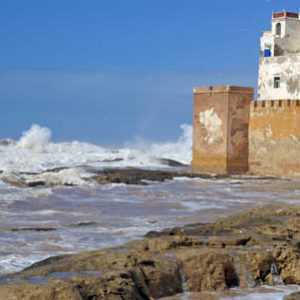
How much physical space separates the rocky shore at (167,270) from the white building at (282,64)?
2360 centimetres

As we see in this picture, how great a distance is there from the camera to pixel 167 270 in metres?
6.97

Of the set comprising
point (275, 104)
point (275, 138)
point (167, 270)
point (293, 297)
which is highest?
point (275, 104)

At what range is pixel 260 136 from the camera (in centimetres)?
2716

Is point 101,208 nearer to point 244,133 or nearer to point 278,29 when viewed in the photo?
point 244,133

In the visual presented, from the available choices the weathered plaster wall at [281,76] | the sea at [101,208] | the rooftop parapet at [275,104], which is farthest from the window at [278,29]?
the sea at [101,208]

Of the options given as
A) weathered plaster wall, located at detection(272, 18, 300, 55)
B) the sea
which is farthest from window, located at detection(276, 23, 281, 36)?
the sea

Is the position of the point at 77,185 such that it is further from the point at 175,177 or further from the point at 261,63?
the point at 261,63

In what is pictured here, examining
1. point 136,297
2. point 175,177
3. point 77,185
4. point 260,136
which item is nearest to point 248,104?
point 260,136

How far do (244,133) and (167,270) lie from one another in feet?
69.1

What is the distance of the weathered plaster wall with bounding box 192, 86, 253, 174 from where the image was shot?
27.5m

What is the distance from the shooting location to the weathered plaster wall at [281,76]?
31.8m

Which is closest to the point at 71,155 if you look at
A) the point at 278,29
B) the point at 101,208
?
the point at 278,29

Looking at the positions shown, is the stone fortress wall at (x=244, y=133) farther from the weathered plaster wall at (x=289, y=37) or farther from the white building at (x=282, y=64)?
the weathered plaster wall at (x=289, y=37)

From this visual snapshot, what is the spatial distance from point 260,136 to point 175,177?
154 inches
